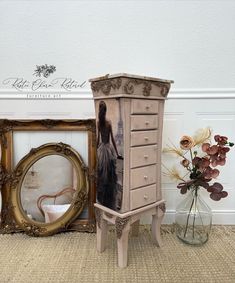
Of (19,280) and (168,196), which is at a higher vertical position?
(168,196)

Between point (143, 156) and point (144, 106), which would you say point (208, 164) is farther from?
point (144, 106)

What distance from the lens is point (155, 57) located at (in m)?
1.66

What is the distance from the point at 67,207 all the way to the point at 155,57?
123cm

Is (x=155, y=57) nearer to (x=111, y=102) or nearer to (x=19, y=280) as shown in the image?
(x=111, y=102)

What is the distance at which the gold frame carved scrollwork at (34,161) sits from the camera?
1593 millimetres

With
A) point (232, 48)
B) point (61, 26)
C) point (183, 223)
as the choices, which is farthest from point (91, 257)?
point (232, 48)

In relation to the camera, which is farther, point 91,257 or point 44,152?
point 44,152

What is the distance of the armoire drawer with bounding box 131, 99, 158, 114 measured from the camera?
1.20 metres

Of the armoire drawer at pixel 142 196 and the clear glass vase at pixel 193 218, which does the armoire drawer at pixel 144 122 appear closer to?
the armoire drawer at pixel 142 196

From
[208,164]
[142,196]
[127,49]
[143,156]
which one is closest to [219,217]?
[208,164]

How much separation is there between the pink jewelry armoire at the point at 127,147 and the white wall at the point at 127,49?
403 millimetres

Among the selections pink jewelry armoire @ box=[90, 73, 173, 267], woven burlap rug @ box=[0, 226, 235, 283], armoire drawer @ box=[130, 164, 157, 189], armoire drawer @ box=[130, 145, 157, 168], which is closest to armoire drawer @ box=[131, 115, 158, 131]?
pink jewelry armoire @ box=[90, 73, 173, 267]

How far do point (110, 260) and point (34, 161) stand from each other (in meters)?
0.83

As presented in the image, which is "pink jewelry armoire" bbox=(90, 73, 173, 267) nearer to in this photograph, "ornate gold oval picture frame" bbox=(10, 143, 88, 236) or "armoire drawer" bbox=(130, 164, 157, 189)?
"armoire drawer" bbox=(130, 164, 157, 189)
